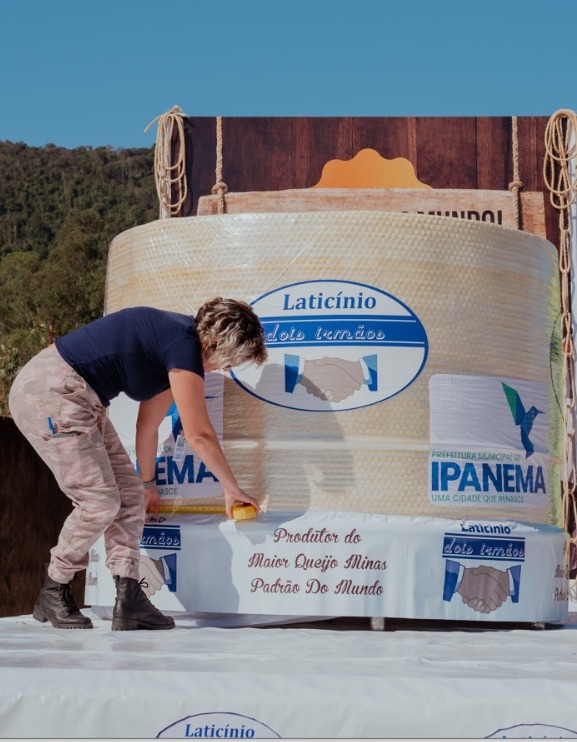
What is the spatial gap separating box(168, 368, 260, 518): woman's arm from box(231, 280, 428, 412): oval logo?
0.33 m

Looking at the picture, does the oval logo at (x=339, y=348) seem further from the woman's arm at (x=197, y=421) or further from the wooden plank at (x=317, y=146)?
the wooden plank at (x=317, y=146)

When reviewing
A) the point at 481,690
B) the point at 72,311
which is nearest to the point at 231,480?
the point at 481,690

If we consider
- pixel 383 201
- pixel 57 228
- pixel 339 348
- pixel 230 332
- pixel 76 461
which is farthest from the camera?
pixel 57 228

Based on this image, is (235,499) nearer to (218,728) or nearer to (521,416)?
(521,416)

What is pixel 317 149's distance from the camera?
6.89 metres

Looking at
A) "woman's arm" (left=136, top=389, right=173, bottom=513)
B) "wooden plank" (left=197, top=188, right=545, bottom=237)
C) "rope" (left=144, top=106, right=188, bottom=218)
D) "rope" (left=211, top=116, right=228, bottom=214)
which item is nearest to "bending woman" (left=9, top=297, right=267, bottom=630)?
"woman's arm" (left=136, top=389, right=173, bottom=513)

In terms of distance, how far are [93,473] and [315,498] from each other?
820 millimetres

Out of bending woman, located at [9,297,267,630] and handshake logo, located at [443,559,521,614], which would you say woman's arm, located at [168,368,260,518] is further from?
handshake logo, located at [443,559,521,614]

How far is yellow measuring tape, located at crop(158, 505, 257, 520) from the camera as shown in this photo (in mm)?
4125

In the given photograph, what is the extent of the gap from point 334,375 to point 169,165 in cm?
300

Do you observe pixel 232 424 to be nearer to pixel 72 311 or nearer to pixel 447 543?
pixel 447 543

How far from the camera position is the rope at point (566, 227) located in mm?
6500

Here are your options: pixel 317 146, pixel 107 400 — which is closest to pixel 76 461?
pixel 107 400

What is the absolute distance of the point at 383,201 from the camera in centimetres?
633
